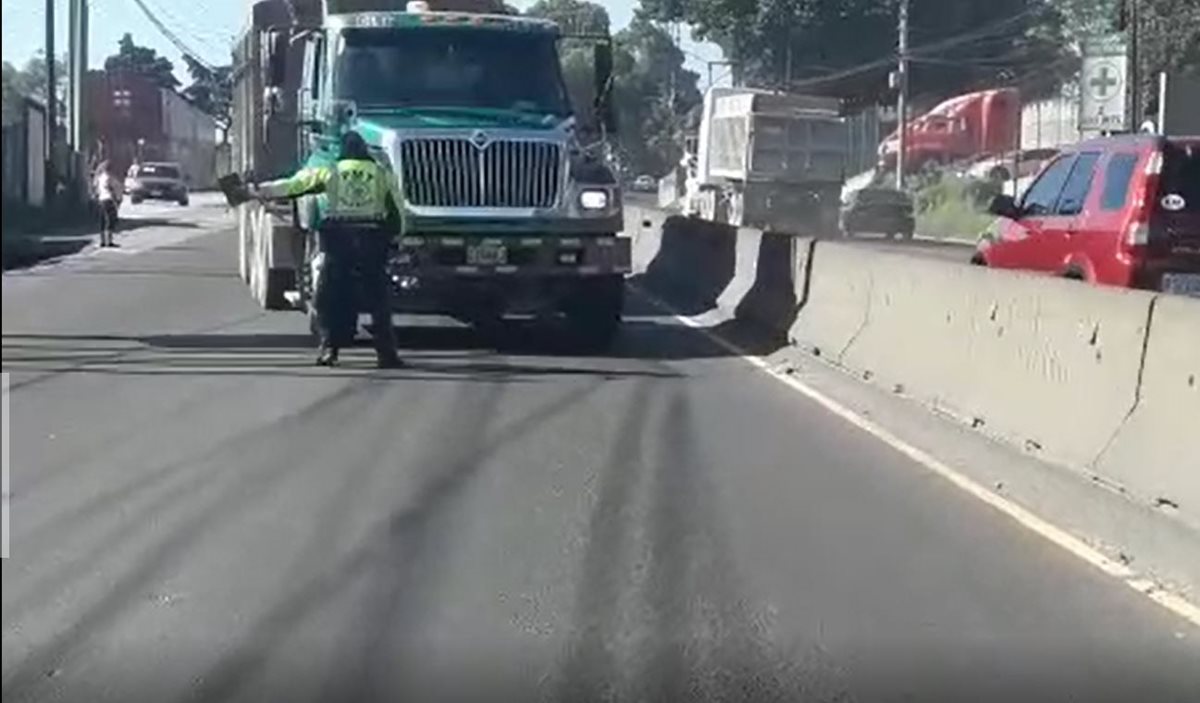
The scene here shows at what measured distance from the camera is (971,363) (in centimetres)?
1450

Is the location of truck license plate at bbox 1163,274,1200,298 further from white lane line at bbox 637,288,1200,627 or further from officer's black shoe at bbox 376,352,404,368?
officer's black shoe at bbox 376,352,404,368

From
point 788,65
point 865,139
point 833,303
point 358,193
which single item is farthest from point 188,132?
point 865,139

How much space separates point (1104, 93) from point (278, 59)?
925 inches

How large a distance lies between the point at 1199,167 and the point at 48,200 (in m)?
13.1

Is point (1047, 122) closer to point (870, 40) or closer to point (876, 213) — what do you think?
point (876, 213)

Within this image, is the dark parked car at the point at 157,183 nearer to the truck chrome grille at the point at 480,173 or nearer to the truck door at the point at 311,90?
the truck door at the point at 311,90

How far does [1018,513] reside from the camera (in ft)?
37.6

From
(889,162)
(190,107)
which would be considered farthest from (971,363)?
(889,162)

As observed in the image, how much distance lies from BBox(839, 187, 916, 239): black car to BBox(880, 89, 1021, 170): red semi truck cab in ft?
49.2

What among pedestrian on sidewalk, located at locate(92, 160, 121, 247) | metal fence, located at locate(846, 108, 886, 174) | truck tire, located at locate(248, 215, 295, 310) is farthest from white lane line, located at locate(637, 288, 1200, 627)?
metal fence, located at locate(846, 108, 886, 174)

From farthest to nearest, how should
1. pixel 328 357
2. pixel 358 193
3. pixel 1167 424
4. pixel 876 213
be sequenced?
1. pixel 876 213
2. pixel 328 357
3. pixel 358 193
4. pixel 1167 424

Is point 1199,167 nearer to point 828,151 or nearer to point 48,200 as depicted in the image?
point 48,200

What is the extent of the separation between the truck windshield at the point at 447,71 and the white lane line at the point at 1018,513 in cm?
372

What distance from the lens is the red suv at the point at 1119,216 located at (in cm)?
1752
